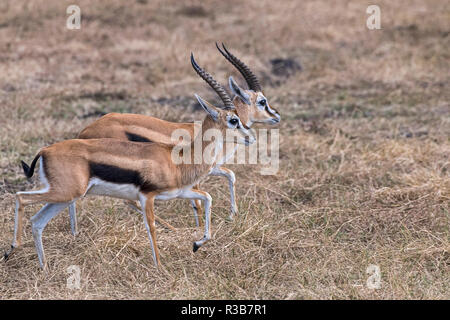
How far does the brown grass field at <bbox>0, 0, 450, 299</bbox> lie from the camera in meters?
4.98

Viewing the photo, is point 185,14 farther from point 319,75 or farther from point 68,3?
point 319,75

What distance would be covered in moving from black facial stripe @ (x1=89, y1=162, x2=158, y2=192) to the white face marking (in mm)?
26

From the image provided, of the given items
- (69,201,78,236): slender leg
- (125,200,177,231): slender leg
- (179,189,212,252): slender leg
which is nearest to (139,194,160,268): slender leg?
(179,189,212,252): slender leg

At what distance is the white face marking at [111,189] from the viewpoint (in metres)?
4.86

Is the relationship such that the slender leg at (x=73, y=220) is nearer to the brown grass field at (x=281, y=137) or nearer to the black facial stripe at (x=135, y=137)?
the brown grass field at (x=281, y=137)

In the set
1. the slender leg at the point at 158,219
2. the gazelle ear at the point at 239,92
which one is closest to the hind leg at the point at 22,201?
the slender leg at the point at 158,219

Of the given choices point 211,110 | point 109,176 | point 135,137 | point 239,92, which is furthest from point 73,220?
point 239,92

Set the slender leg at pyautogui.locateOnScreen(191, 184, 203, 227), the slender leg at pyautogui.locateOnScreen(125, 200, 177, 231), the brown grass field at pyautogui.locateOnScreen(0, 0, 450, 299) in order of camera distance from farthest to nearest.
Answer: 1. the slender leg at pyautogui.locateOnScreen(191, 184, 203, 227)
2. the slender leg at pyautogui.locateOnScreen(125, 200, 177, 231)
3. the brown grass field at pyautogui.locateOnScreen(0, 0, 450, 299)

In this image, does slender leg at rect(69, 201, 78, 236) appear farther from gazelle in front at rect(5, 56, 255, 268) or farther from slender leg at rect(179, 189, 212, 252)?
slender leg at rect(179, 189, 212, 252)

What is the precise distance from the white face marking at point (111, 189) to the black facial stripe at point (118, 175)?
0.09 feet

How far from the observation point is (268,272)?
5.02 meters

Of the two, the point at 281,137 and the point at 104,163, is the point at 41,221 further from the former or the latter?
the point at 281,137

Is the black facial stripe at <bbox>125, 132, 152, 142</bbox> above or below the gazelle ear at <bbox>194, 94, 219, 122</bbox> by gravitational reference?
below

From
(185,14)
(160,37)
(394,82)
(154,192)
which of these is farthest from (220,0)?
(154,192)
